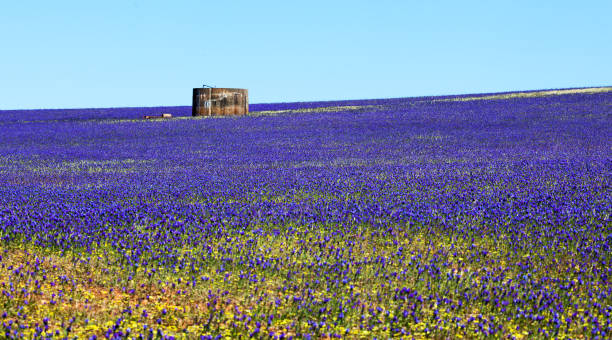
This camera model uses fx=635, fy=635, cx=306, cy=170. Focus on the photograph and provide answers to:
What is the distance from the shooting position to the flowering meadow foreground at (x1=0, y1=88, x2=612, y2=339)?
18.0ft

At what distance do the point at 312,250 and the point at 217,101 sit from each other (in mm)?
29484

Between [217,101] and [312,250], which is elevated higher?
[217,101]

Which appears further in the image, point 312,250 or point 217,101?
point 217,101

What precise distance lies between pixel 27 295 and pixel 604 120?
24.9 m

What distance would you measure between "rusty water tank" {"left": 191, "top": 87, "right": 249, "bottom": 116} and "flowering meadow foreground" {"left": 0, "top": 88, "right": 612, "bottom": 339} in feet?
65.6

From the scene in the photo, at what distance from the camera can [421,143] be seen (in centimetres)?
2139

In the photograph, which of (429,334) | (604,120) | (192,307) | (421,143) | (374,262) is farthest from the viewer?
(604,120)

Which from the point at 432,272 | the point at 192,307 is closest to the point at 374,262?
the point at 432,272

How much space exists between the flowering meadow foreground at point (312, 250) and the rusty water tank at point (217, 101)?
20.0m

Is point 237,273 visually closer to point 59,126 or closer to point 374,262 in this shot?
point 374,262

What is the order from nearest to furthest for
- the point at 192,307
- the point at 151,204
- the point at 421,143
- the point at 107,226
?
the point at 192,307 → the point at 107,226 → the point at 151,204 → the point at 421,143

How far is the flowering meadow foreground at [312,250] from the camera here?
550 cm

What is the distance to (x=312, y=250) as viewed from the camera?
24.8 feet

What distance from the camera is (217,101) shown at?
36.2 metres
